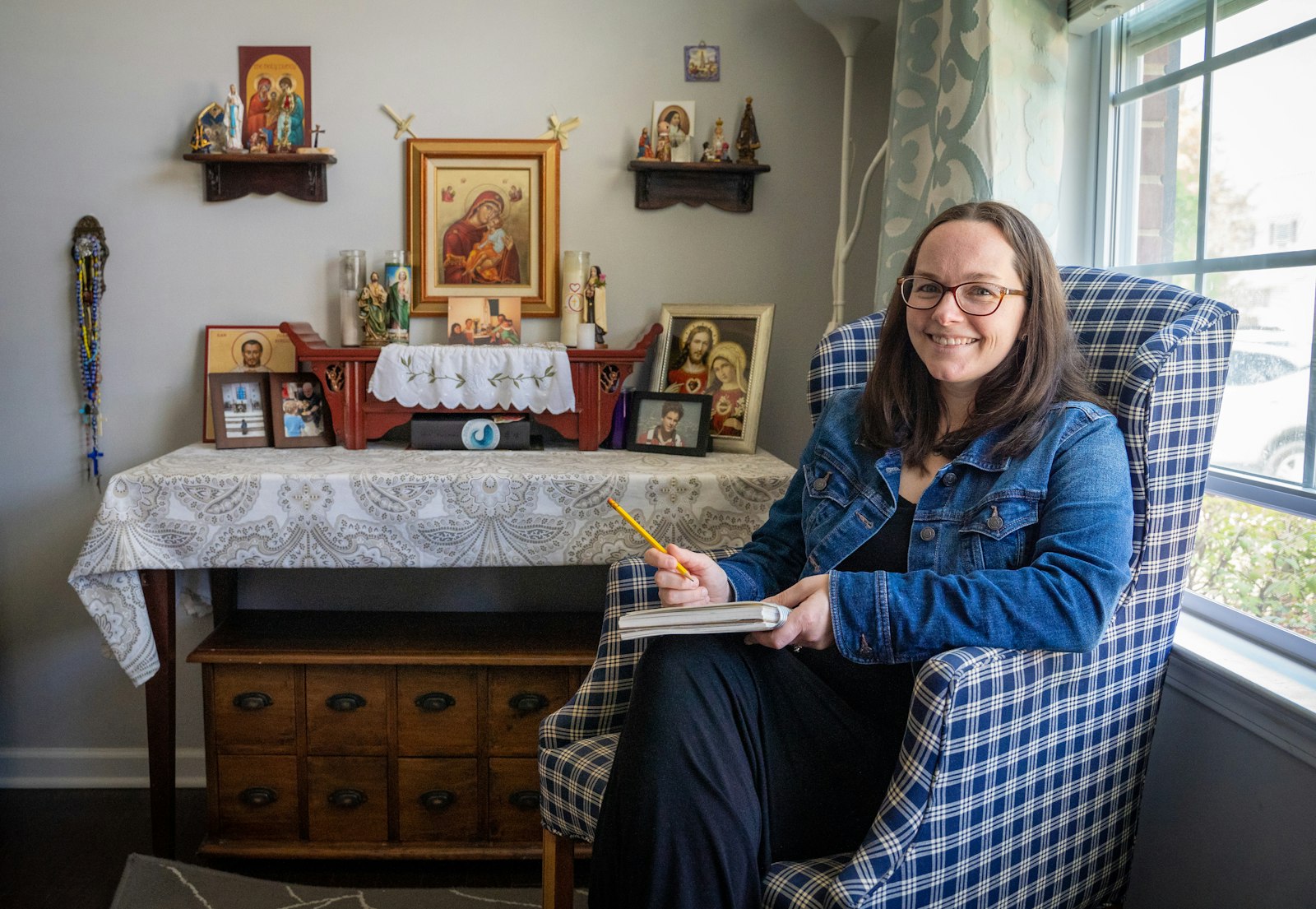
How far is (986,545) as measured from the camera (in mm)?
1256

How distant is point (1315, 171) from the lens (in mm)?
1406

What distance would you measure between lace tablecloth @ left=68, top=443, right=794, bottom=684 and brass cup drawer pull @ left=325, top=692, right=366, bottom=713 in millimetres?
300

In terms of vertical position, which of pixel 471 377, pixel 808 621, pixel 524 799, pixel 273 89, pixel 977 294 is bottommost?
pixel 524 799

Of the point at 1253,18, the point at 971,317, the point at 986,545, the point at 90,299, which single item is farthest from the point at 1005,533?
the point at 90,299

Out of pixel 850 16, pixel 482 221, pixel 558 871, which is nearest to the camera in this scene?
pixel 558 871

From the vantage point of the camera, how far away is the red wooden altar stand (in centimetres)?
220

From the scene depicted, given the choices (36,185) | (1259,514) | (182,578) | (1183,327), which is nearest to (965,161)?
(1183,327)

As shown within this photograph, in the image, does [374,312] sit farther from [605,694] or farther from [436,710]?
[605,694]

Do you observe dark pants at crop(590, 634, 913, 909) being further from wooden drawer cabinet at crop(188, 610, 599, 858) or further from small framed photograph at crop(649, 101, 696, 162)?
small framed photograph at crop(649, 101, 696, 162)

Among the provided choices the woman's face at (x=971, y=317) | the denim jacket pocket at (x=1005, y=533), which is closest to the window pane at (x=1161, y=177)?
the woman's face at (x=971, y=317)

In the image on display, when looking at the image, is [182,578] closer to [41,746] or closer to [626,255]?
[41,746]

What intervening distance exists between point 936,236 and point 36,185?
2.05 meters

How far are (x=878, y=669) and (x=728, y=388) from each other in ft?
3.67

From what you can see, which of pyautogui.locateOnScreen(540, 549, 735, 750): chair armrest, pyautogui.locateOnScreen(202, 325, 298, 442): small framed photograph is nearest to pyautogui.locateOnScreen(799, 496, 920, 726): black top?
pyautogui.locateOnScreen(540, 549, 735, 750): chair armrest
